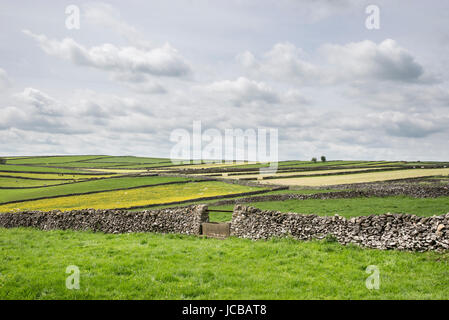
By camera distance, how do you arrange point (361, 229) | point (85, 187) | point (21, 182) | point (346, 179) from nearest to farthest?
1. point (361, 229)
2. point (346, 179)
3. point (85, 187)
4. point (21, 182)

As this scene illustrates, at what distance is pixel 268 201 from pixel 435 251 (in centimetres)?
2773

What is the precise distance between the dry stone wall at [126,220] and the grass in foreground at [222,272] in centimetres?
435

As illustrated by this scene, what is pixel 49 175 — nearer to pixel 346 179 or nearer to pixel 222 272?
pixel 346 179

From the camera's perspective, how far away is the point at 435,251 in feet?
35.5

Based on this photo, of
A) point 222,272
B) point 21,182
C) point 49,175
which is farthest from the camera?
point 49,175

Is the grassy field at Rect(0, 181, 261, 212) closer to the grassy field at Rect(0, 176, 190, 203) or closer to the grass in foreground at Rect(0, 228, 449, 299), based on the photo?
the grassy field at Rect(0, 176, 190, 203)

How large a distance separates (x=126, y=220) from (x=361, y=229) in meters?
12.3

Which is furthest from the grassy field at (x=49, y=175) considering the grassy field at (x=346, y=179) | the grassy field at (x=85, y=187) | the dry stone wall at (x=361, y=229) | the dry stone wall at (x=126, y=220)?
the dry stone wall at (x=361, y=229)

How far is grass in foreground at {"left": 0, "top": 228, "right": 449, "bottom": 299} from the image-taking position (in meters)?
8.12

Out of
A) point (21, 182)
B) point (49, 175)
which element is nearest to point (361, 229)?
point (21, 182)

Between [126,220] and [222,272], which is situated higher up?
[222,272]

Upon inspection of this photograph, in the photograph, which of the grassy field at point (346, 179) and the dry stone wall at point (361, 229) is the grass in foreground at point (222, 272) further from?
the grassy field at point (346, 179)

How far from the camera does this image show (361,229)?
494 inches

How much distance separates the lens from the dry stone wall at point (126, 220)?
1777cm
